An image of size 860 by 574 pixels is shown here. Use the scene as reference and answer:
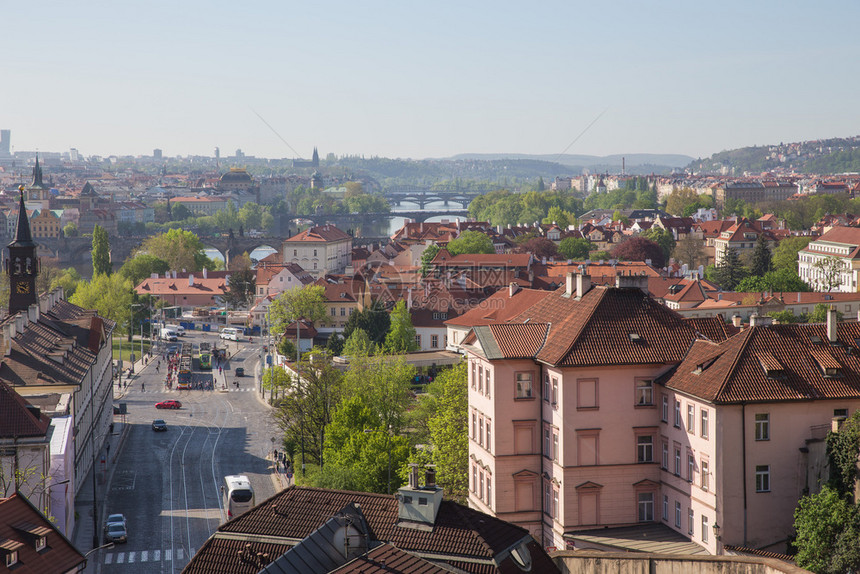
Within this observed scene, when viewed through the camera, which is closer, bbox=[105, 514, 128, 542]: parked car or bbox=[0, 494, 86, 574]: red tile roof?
bbox=[0, 494, 86, 574]: red tile roof

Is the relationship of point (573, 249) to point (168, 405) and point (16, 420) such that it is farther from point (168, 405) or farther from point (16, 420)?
point (16, 420)

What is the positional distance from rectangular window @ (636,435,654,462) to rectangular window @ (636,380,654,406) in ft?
3.12

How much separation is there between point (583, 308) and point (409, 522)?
12836 millimetres

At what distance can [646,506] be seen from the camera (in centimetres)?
3272

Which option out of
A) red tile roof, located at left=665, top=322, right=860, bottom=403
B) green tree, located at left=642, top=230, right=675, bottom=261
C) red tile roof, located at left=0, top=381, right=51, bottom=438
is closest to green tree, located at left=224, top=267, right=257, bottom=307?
green tree, located at left=642, top=230, right=675, bottom=261

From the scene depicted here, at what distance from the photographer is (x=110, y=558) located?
38.1 metres

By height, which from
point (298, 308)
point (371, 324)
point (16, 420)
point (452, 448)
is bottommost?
point (452, 448)

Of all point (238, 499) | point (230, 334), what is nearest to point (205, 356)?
point (230, 334)

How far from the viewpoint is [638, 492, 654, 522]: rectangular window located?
3269cm

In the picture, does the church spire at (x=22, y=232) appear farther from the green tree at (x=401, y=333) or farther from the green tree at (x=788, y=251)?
the green tree at (x=788, y=251)

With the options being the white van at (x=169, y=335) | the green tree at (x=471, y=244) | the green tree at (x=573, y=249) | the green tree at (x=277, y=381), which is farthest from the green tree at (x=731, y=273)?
the green tree at (x=277, y=381)

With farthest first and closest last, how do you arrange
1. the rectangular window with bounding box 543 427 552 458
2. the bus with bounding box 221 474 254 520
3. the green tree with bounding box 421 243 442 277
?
1. the green tree with bounding box 421 243 442 277
2. the bus with bounding box 221 474 254 520
3. the rectangular window with bounding box 543 427 552 458

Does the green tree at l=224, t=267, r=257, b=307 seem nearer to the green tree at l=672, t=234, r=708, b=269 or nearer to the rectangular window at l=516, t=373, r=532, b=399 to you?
the green tree at l=672, t=234, r=708, b=269

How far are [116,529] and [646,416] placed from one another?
60.5 feet
